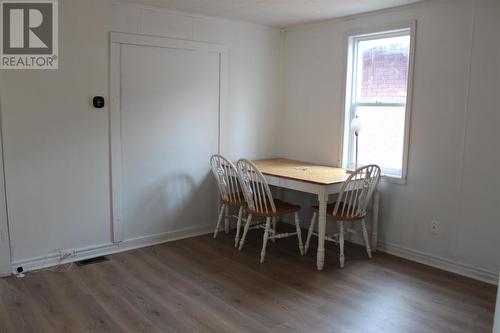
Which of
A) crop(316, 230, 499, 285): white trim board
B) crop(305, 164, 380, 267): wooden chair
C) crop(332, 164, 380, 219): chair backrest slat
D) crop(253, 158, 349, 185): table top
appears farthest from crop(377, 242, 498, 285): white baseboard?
crop(253, 158, 349, 185): table top

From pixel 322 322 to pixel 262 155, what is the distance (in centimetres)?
250

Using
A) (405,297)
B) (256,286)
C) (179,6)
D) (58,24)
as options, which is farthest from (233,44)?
(405,297)

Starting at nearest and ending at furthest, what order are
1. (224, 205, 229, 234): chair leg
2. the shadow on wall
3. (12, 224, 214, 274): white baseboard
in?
(12, 224, 214, 274): white baseboard < the shadow on wall < (224, 205, 229, 234): chair leg

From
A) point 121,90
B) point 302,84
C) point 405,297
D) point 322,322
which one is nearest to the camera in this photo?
point 322,322

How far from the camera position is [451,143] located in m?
3.56

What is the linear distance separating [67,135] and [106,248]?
1.06 meters

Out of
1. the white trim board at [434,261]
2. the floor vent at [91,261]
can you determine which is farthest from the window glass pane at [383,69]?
the floor vent at [91,261]

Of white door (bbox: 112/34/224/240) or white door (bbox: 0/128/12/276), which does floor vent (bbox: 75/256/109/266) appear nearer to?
white door (bbox: 112/34/224/240)

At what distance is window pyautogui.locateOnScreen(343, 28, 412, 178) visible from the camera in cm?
392

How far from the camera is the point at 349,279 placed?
346cm

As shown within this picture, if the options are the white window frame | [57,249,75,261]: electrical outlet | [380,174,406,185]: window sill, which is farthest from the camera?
[380,174,406,185]: window sill

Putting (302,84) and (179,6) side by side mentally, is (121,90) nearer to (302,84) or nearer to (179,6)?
(179,6)

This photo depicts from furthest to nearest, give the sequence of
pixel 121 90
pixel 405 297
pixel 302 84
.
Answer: pixel 302 84 → pixel 121 90 → pixel 405 297

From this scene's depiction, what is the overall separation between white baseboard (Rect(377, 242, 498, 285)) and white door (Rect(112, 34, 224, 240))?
1.83 m
